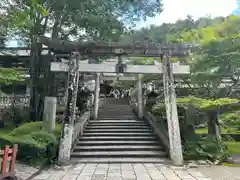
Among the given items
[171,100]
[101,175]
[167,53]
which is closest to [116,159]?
[101,175]

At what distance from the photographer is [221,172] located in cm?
685

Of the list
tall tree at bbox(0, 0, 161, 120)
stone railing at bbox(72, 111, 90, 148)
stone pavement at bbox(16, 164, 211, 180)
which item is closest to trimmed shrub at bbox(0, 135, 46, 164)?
stone pavement at bbox(16, 164, 211, 180)

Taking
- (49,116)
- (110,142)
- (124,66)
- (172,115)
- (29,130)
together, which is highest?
(124,66)

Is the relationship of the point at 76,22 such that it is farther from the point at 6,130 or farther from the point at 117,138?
the point at 6,130

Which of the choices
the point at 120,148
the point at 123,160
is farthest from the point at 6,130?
the point at 123,160

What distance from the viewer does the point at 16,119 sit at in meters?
14.3

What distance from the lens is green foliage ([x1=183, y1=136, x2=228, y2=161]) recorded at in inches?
322

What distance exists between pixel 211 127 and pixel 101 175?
20.4 ft

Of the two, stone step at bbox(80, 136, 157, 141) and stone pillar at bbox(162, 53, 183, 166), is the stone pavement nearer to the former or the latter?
stone pillar at bbox(162, 53, 183, 166)

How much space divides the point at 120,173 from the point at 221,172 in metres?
2.84

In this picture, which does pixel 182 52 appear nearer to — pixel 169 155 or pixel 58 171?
pixel 169 155

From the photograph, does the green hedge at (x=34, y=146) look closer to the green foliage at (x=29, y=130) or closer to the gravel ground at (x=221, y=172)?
the green foliage at (x=29, y=130)

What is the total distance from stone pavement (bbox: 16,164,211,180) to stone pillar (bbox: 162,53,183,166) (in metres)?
0.58

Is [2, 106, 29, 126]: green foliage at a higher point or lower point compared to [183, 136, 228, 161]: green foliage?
higher
